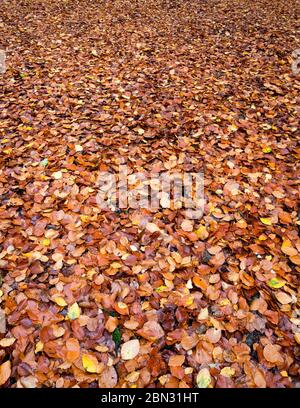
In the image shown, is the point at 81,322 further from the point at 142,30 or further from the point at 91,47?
the point at 142,30

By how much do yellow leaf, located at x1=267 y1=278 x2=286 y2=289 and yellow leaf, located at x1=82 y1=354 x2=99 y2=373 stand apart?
53.2 inches

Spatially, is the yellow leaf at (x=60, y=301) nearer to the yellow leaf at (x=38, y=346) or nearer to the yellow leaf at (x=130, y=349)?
the yellow leaf at (x=38, y=346)

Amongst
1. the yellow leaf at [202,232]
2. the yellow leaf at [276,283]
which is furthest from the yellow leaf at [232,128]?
the yellow leaf at [276,283]

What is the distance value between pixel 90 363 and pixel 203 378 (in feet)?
2.32

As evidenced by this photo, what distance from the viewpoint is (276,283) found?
7.66 ft

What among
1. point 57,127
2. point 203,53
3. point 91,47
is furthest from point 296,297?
point 91,47

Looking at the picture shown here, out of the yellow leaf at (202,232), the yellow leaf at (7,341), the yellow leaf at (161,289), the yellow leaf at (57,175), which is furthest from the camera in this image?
the yellow leaf at (57,175)

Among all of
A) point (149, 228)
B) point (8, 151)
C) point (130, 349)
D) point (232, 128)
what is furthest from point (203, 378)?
point (8, 151)

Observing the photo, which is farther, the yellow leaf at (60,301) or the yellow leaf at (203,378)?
the yellow leaf at (60,301)

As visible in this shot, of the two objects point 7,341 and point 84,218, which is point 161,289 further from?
point 7,341

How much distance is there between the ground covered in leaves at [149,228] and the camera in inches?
78.7

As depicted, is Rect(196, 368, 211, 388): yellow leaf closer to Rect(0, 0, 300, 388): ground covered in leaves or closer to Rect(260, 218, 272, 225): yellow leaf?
Rect(0, 0, 300, 388): ground covered in leaves

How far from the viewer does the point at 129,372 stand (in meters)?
1.93

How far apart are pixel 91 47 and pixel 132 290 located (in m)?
5.00
